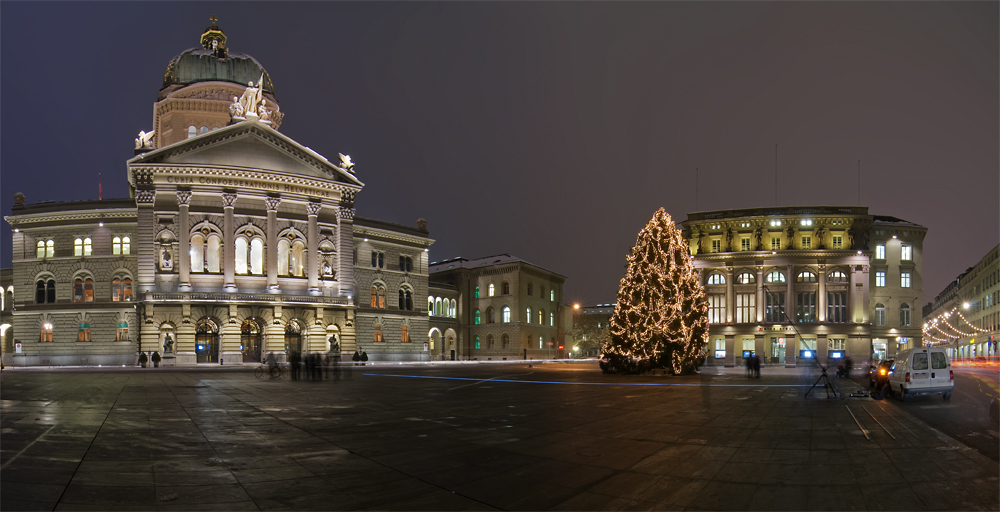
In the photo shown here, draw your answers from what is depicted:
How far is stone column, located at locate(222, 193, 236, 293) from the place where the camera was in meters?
59.6

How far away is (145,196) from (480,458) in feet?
184

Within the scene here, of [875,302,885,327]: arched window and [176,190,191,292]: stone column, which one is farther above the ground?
[176,190,191,292]: stone column

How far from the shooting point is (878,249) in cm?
8350

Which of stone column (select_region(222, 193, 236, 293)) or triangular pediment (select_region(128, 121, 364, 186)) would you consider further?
stone column (select_region(222, 193, 236, 293))

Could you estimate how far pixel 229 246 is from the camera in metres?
60.0

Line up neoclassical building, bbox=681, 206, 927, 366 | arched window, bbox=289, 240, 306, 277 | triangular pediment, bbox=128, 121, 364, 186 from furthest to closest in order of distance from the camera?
neoclassical building, bbox=681, 206, 927, 366
arched window, bbox=289, 240, 306, 277
triangular pediment, bbox=128, 121, 364, 186

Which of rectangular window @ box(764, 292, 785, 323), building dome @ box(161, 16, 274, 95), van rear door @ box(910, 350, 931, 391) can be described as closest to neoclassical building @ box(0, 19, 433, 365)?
building dome @ box(161, 16, 274, 95)

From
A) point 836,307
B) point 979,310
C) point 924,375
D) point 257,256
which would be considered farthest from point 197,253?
point 979,310

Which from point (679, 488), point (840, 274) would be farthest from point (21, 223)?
point (840, 274)

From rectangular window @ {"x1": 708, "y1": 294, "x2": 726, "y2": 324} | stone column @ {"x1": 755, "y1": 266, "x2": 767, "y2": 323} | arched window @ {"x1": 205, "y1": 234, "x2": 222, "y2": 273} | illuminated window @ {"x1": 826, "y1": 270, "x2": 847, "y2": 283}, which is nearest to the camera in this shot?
arched window @ {"x1": 205, "y1": 234, "x2": 222, "y2": 273}

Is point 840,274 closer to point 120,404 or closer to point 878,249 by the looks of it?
point 878,249

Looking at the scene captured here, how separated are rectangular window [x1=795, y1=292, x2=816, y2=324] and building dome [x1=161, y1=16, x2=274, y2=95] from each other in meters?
68.9

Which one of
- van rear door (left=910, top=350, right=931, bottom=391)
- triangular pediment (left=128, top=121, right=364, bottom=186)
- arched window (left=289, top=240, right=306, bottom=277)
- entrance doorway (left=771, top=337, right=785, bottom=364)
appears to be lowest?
entrance doorway (left=771, top=337, right=785, bottom=364)

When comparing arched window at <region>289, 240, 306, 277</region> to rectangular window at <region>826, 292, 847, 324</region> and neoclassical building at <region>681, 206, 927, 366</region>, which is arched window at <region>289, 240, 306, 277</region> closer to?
neoclassical building at <region>681, 206, 927, 366</region>
